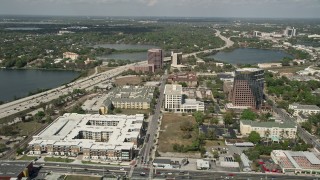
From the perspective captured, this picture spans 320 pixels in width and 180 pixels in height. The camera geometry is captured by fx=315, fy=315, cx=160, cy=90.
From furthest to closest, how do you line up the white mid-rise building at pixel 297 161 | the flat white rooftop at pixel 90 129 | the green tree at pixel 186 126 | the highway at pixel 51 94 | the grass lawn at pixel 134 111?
the grass lawn at pixel 134 111 < the highway at pixel 51 94 < the green tree at pixel 186 126 < the flat white rooftop at pixel 90 129 < the white mid-rise building at pixel 297 161

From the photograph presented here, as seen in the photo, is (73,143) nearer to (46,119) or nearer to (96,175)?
(96,175)

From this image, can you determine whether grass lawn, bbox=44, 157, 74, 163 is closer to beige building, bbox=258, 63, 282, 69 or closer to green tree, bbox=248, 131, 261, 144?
green tree, bbox=248, 131, 261, 144

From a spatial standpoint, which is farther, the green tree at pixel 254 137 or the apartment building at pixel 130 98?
the apartment building at pixel 130 98

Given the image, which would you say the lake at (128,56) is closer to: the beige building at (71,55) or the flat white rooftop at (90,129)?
the beige building at (71,55)

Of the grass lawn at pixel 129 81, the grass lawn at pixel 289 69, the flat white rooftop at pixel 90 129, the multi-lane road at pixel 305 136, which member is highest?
the grass lawn at pixel 289 69

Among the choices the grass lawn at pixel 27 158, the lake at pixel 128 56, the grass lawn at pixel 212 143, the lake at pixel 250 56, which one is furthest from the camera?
the lake at pixel 128 56

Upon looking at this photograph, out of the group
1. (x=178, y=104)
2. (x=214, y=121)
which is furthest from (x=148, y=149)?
(x=178, y=104)

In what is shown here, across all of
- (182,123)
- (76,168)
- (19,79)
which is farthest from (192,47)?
(76,168)

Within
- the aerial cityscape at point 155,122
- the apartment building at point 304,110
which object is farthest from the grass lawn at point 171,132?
the apartment building at point 304,110
